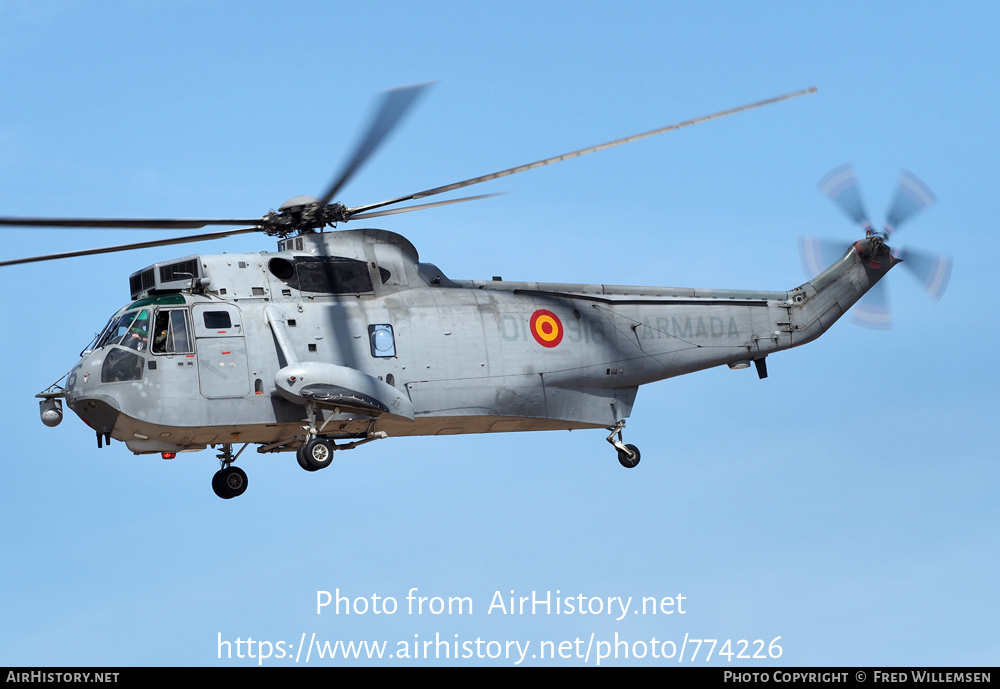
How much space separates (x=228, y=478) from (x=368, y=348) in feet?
11.7

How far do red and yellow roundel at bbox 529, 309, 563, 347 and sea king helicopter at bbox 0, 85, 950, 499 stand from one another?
0.08 ft

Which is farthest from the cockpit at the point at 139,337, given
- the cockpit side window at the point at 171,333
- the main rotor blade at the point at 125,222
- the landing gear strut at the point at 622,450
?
the landing gear strut at the point at 622,450

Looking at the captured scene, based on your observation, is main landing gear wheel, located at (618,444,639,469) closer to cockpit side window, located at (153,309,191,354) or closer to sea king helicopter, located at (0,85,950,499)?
sea king helicopter, located at (0,85,950,499)

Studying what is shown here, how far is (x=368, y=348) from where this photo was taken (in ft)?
85.5

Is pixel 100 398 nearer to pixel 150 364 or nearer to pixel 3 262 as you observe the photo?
pixel 150 364

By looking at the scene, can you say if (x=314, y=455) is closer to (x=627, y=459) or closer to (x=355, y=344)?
(x=355, y=344)

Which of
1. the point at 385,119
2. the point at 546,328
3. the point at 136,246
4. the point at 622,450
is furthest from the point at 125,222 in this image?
the point at 622,450

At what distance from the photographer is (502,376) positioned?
1066 inches

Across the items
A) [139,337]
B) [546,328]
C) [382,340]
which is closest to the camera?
[139,337]

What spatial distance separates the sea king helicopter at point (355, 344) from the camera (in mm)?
24719

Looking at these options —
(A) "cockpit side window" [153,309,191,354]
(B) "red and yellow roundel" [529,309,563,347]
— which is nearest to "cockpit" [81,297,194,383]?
(A) "cockpit side window" [153,309,191,354]
